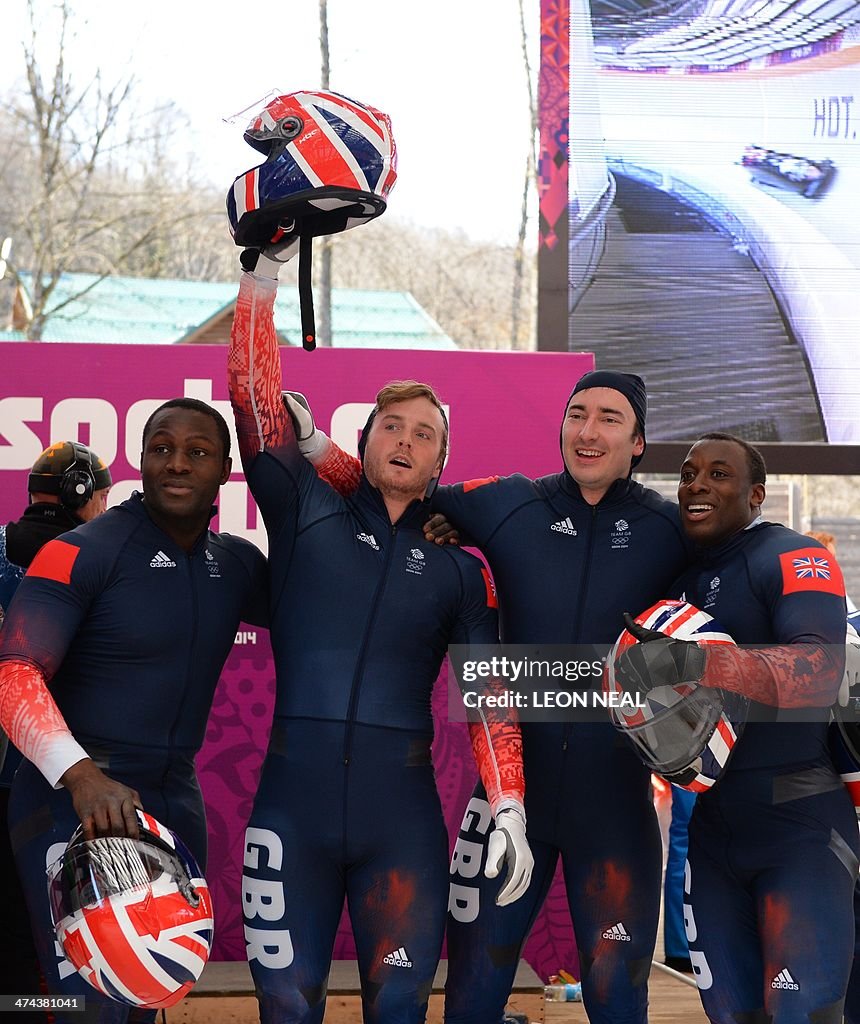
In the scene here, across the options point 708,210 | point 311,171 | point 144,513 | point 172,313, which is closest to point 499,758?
point 144,513

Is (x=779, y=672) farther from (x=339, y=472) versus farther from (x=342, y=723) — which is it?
(x=339, y=472)

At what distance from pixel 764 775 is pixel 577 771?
20.1 inches

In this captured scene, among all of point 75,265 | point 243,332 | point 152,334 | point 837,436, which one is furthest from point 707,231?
point 75,265

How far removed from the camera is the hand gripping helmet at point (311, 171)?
3104 millimetres

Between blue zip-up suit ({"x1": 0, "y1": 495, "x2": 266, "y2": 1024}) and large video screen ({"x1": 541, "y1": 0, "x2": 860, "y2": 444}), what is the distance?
3.31m

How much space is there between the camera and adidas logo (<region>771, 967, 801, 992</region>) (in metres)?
2.99

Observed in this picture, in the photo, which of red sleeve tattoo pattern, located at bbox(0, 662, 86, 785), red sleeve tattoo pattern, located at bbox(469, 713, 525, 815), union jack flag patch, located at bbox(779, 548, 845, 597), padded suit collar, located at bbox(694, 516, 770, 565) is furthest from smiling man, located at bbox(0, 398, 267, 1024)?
union jack flag patch, located at bbox(779, 548, 845, 597)

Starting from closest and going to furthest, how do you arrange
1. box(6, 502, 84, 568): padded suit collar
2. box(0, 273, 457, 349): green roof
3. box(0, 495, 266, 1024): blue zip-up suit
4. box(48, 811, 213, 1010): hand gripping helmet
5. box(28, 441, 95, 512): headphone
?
box(48, 811, 213, 1010): hand gripping helmet < box(0, 495, 266, 1024): blue zip-up suit < box(6, 502, 84, 568): padded suit collar < box(28, 441, 95, 512): headphone < box(0, 273, 457, 349): green roof

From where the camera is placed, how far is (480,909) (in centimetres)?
330

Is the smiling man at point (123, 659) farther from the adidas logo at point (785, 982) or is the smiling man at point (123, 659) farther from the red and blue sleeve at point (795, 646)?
the adidas logo at point (785, 982)

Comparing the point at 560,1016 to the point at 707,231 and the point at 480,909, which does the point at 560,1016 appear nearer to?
the point at 480,909

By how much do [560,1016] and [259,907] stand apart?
7.70 ft

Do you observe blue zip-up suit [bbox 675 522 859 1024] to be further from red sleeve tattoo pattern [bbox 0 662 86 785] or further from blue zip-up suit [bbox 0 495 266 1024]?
red sleeve tattoo pattern [bbox 0 662 86 785]

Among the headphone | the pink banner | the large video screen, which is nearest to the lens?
the headphone
